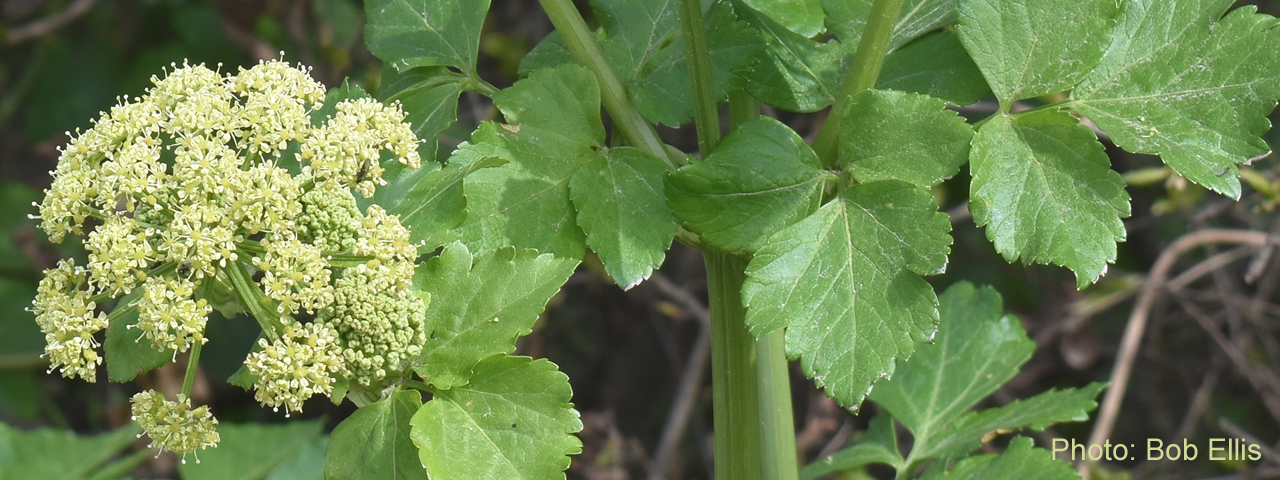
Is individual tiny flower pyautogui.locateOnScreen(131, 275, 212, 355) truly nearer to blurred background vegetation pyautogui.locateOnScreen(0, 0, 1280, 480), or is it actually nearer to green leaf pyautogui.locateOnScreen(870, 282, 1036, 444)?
green leaf pyautogui.locateOnScreen(870, 282, 1036, 444)

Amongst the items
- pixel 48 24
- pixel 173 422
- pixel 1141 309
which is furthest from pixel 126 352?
pixel 48 24

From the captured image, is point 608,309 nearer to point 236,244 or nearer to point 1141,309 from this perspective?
point 1141,309

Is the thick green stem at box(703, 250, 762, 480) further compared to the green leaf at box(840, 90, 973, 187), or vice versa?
the thick green stem at box(703, 250, 762, 480)

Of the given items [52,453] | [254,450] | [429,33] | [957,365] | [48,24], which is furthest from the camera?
[48,24]

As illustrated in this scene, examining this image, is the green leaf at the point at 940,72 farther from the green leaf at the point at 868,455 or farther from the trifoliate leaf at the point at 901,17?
the green leaf at the point at 868,455

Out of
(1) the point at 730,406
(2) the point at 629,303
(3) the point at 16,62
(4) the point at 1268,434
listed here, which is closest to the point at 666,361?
(2) the point at 629,303

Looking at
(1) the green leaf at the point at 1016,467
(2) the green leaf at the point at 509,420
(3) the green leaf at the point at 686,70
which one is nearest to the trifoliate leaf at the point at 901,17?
(3) the green leaf at the point at 686,70

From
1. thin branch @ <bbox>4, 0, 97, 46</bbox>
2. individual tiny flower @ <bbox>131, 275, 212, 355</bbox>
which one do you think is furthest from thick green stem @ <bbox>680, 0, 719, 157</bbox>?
thin branch @ <bbox>4, 0, 97, 46</bbox>

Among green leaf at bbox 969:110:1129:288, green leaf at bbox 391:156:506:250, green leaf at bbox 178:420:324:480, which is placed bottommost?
green leaf at bbox 178:420:324:480
